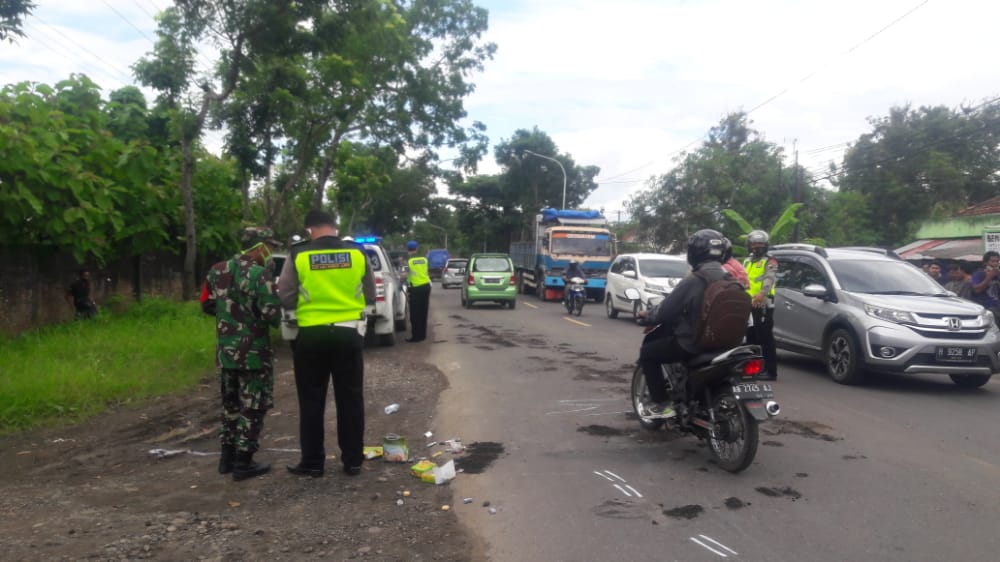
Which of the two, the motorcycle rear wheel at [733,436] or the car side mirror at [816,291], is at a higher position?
the car side mirror at [816,291]

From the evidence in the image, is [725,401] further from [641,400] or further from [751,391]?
[641,400]

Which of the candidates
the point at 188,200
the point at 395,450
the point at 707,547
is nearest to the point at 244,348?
the point at 395,450

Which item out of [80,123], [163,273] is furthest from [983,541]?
[163,273]

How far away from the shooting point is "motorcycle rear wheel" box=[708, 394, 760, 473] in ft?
→ 17.4

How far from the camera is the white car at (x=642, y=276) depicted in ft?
57.0

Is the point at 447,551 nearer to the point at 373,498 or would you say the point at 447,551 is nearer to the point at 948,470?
the point at 373,498

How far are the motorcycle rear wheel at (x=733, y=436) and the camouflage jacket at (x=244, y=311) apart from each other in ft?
10.6

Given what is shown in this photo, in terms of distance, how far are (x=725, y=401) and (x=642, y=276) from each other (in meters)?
12.5

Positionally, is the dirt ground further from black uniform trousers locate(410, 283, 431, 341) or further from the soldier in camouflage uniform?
black uniform trousers locate(410, 283, 431, 341)

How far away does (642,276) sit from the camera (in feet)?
58.9

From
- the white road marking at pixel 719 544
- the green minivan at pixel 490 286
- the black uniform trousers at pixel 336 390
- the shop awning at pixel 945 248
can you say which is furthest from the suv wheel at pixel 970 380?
the shop awning at pixel 945 248

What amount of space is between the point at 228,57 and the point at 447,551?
13.2 meters

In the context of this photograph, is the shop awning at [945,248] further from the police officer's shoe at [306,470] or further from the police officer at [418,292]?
the police officer's shoe at [306,470]

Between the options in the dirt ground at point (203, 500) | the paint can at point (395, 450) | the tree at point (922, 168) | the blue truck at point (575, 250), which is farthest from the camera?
the tree at point (922, 168)
